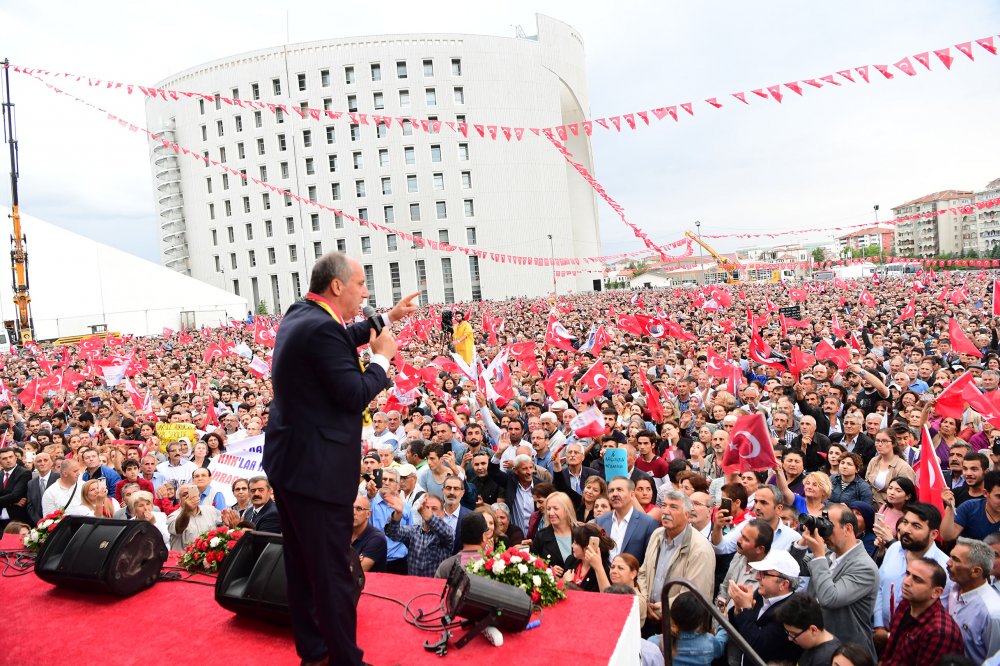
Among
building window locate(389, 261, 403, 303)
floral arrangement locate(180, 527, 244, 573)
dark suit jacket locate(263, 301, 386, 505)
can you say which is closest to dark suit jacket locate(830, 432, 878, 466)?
floral arrangement locate(180, 527, 244, 573)

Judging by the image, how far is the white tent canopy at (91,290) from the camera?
4522cm

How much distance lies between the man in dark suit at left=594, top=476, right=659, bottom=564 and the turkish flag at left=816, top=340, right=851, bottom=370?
9598 millimetres

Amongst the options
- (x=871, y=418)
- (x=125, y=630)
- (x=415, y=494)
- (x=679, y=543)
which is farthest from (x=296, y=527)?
(x=871, y=418)

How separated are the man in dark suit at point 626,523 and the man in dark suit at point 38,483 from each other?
669 cm

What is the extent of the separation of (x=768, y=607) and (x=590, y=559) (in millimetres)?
1208

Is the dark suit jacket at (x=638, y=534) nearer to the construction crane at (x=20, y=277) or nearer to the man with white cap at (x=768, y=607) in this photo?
the man with white cap at (x=768, y=607)

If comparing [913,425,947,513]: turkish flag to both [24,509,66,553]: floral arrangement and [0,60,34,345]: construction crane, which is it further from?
[0,60,34,345]: construction crane

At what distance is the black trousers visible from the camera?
2.98 metres

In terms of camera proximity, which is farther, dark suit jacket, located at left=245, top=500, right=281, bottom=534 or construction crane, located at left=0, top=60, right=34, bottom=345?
construction crane, located at left=0, top=60, right=34, bottom=345

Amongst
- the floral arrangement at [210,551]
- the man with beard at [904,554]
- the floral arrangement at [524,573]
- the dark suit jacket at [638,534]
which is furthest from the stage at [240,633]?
the man with beard at [904,554]

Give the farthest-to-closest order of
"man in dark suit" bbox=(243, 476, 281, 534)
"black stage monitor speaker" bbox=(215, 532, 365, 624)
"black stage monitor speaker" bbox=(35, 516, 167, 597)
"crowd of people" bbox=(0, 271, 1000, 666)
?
1. "man in dark suit" bbox=(243, 476, 281, 534)
2. "crowd of people" bbox=(0, 271, 1000, 666)
3. "black stage monitor speaker" bbox=(35, 516, 167, 597)
4. "black stage monitor speaker" bbox=(215, 532, 365, 624)

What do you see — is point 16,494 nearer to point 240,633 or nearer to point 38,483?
→ point 38,483

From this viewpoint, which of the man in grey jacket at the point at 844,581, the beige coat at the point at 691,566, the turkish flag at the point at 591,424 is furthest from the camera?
the turkish flag at the point at 591,424

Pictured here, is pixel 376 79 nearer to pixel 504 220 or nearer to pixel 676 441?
pixel 504 220
